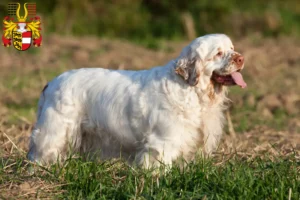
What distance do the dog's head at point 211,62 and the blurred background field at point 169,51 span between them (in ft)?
2.80

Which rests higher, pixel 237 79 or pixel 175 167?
pixel 237 79

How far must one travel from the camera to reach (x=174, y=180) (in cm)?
545

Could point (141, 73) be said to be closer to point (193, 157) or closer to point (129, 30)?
point (193, 157)

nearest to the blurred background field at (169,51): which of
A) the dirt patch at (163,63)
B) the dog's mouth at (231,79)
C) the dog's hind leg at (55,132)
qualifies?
the dirt patch at (163,63)

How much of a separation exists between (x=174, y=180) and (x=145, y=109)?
902 mm

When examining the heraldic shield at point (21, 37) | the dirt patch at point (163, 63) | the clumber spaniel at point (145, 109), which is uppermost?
the heraldic shield at point (21, 37)

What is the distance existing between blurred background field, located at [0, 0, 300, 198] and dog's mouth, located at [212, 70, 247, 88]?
2.59 feet

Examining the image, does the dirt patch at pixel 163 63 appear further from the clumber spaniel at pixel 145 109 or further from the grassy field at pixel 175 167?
the clumber spaniel at pixel 145 109

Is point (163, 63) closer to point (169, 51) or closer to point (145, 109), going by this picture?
point (169, 51)

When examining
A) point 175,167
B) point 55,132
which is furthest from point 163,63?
point 175,167

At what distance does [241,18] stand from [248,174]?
14.7 metres

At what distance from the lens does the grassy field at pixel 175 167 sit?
17.3 feet

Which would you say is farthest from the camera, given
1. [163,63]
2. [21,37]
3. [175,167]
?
[163,63]

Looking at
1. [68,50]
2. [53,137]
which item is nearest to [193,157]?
[53,137]
